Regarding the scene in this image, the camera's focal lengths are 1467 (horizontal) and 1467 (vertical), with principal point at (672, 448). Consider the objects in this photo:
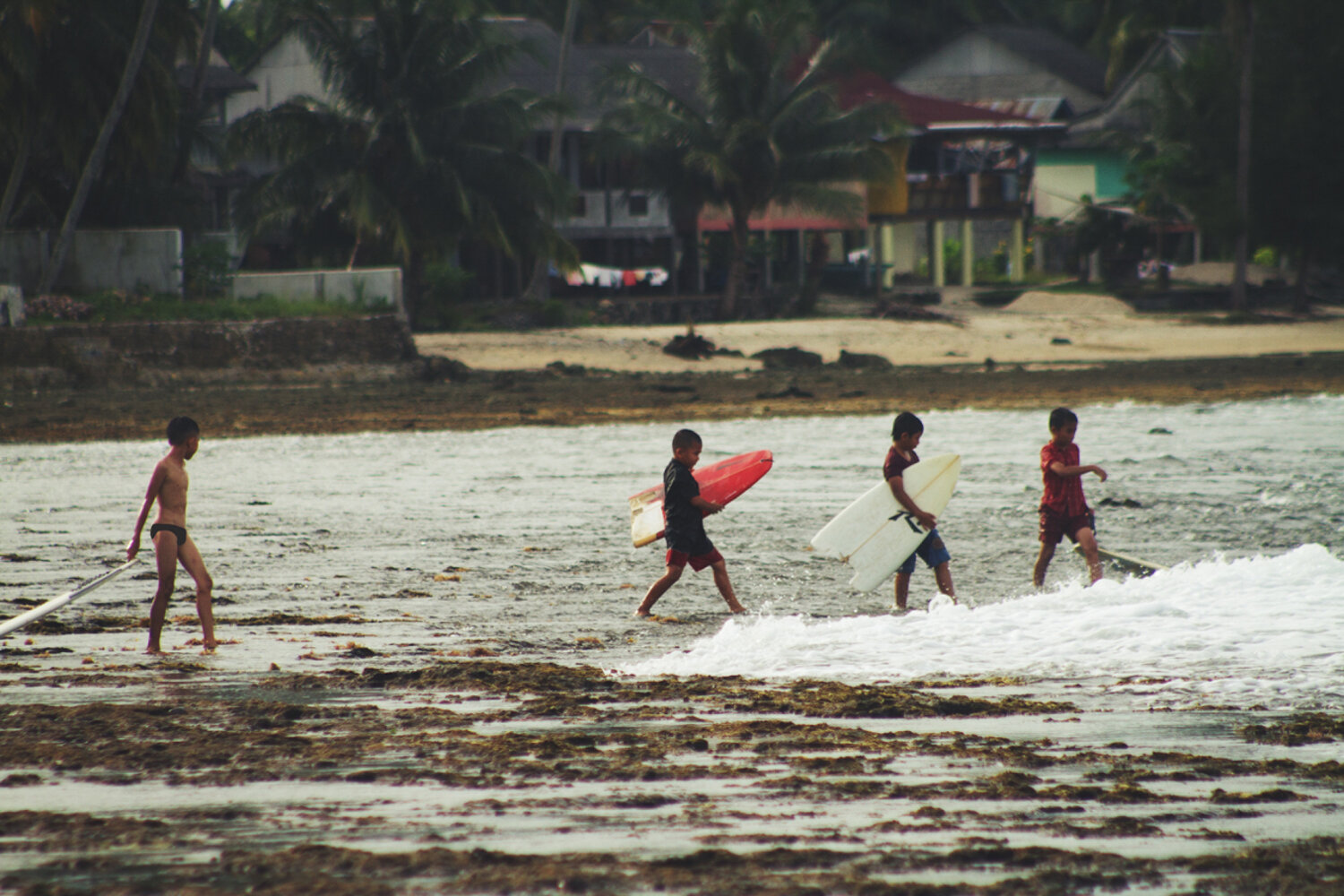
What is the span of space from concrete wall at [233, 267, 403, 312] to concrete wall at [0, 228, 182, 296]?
135 cm

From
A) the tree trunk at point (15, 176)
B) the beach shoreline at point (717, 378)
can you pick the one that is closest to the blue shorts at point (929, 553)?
the beach shoreline at point (717, 378)

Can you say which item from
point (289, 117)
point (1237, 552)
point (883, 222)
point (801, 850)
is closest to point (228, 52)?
point (289, 117)

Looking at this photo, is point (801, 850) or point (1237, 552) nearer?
point (801, 850)

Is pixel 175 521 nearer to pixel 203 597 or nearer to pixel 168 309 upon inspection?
pixel 203 597

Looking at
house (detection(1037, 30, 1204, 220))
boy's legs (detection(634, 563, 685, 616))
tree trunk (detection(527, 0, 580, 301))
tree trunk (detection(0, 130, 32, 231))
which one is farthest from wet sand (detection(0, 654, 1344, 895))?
house (detection(1037, 30, 1204, 220))

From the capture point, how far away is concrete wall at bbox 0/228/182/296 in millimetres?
25234

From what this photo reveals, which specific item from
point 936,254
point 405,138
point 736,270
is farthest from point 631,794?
point 936,254

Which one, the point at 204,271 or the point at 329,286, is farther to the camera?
the point at 329,286

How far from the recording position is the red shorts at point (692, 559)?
8.27 meters

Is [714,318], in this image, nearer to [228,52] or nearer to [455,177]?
[455,177]

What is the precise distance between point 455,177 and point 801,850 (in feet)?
87.6

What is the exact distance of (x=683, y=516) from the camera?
8.33 metres

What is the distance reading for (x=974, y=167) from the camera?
150 feet

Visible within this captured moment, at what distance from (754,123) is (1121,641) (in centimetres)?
2902
